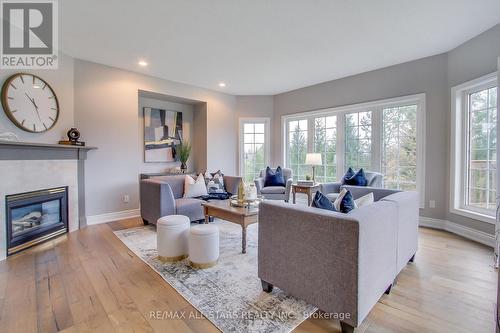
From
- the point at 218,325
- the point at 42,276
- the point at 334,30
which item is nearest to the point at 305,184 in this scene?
the point at 334,30

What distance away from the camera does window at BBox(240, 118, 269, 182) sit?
19.8 feet

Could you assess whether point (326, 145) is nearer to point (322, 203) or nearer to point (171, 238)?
point (322, 203)

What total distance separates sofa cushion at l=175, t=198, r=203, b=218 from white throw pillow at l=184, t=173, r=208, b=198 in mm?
238

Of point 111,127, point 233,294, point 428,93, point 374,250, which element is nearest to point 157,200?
point 111,127

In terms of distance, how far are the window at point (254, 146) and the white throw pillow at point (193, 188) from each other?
6.75 ft

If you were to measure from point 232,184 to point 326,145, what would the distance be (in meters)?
2.26

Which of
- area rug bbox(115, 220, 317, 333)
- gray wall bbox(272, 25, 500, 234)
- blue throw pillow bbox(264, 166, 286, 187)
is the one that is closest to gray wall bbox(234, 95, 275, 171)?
blue throw pillow bbox(264, 166, 286, 187)

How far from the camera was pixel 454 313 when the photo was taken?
5.61ft

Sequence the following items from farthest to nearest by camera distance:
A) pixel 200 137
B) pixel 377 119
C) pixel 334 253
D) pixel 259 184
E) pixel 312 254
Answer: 1. pixel 200 137
2. pixel 259 184
3. pixel 377 119
4. pixel 312 254
5. pixel 334 253

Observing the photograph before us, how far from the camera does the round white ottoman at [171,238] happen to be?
2443 mm

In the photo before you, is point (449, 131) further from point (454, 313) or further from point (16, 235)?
point (16, 235)

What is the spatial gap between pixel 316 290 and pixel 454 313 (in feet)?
3.53

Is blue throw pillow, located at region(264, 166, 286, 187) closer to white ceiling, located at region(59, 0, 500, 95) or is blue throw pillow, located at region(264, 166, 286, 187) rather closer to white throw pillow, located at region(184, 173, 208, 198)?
white throw pillow, located at region(184, 173, 208, 198)

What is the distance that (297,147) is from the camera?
18.7 ft
